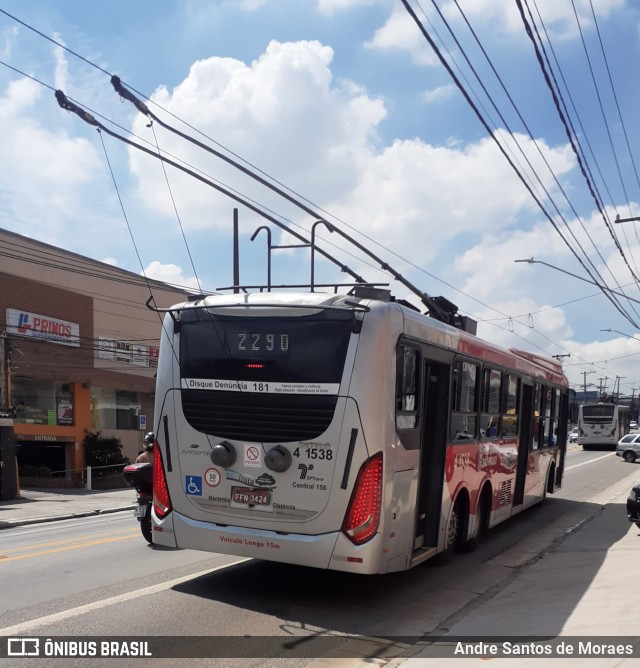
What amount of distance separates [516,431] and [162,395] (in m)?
7.11

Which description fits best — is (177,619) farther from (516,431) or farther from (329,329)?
(516,431)

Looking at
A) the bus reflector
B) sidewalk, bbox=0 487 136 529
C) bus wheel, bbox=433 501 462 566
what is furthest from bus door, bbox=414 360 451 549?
sidewalk, bbox=0 487 136 529

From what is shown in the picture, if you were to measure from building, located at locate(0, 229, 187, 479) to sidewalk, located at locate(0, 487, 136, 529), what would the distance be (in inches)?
184

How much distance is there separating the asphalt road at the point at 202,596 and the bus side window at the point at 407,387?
6.26 ft

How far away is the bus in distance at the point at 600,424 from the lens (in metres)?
50.4

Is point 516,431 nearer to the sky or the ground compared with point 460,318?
nearer to the ground

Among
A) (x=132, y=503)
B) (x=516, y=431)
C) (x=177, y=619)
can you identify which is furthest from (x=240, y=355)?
(x=132, y=503)

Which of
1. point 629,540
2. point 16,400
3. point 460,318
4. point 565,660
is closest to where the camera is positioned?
point 565,660

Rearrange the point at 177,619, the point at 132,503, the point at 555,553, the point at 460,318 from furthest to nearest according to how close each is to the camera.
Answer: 1. the point at 132,503
2. the point at 460,318
3. the point at 555,553
4. the point at 177,619

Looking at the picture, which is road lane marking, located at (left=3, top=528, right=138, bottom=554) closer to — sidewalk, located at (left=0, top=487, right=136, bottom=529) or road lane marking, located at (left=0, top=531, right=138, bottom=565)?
road lane marking, located at (left=0, top=531, right=138, bottom=565)

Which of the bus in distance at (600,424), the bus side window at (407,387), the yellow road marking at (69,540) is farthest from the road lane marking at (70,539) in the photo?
the bus in distance at (600,424)

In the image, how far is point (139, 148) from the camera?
27.6ft

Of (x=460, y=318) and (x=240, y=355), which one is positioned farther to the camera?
(x=460, y=318)

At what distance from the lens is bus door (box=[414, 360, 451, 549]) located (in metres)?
8.54
